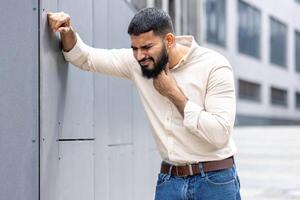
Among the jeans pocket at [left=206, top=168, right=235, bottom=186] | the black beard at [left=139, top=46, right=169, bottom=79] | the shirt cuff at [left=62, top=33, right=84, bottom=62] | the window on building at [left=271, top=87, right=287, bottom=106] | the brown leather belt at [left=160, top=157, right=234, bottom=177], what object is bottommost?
the jeans pocket at [left=206, top=168, right=235, bottom=186]

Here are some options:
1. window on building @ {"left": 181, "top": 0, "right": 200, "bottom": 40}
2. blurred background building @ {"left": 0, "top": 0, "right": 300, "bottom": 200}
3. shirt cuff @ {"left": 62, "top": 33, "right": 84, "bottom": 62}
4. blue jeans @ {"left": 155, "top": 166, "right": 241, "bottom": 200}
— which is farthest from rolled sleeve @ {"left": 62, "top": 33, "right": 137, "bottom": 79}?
window on building @ {"left": 181, "top": 0, "right": 200, "bottom": 40}

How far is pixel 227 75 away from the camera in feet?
12.0

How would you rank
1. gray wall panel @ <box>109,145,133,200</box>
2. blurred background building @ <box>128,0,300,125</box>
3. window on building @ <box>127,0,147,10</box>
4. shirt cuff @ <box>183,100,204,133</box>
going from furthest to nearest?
1. blurred background building @ <box>128,0,300,125</box>
2. window on building @ <box>127,0,147,10</box>
3. gray wall panel @ <box>109,145,133,200</box>
4. shirt cuff @ <box>183,100,204,133</box>

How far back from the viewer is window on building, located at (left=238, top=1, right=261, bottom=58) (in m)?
45.2

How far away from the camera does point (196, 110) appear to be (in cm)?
349

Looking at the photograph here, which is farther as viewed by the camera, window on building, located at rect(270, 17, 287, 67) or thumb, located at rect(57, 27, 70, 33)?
window on building, located at rect(270, 17, 287, 67)

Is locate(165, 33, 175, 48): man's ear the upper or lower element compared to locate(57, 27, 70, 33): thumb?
lower

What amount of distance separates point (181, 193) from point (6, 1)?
5.21ft

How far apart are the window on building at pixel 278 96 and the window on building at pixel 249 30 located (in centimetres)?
524

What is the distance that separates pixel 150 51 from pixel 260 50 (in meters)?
46.8

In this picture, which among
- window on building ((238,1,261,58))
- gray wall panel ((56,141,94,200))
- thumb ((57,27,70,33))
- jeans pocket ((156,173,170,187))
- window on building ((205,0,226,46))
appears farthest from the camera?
window on building ((238,1,261,58))

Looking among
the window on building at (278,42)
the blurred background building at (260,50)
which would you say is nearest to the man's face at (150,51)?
the blurred background building at (260,50)

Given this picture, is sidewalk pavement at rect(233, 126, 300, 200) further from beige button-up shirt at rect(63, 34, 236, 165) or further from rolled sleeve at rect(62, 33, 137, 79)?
beige button-up shirt at rect(63, 34, 236, 165)

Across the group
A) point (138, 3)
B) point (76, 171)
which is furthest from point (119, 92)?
point (138, 3)
